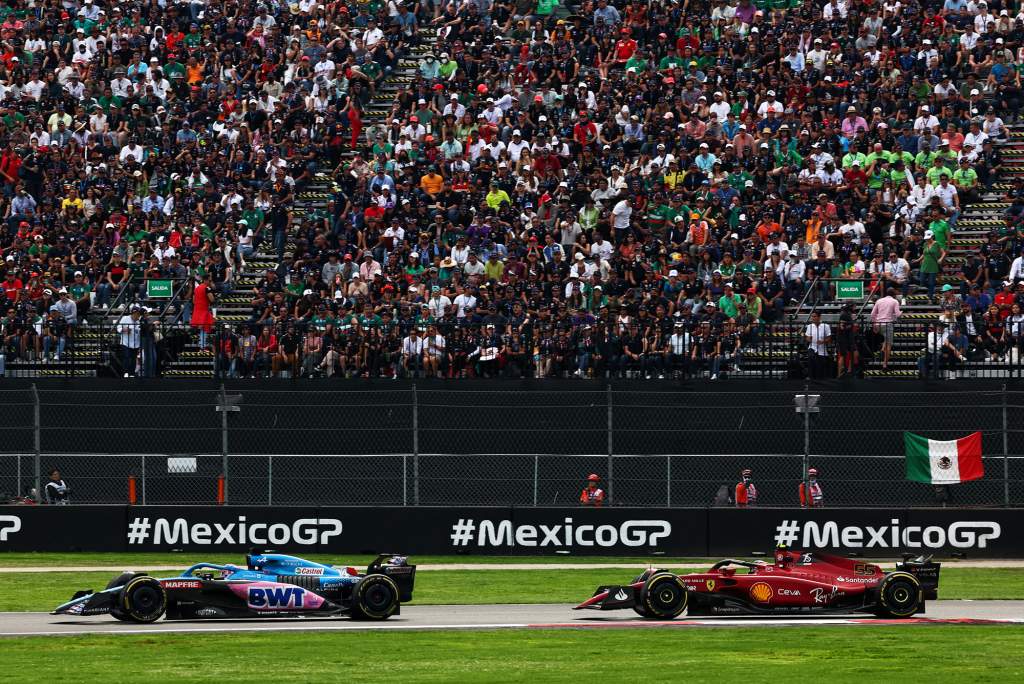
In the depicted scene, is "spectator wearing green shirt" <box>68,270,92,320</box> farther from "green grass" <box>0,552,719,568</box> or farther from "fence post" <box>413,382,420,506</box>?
"fence post" <box>413,382,420,506</box>

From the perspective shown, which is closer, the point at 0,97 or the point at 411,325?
the point at 411,325

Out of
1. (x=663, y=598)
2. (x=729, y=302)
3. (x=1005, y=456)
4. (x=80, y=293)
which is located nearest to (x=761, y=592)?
(x=663, y=598)

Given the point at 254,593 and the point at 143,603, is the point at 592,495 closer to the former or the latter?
the point at 254,593

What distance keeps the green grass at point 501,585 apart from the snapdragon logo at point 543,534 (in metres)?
1.66

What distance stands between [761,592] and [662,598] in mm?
984

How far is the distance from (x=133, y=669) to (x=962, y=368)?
49.7ft

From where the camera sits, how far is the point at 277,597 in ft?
55.3

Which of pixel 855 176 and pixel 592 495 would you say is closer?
pixel 592 495

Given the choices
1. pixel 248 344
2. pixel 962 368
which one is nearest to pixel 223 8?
Answer: pixel 248 344

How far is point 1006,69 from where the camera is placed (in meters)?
30.4

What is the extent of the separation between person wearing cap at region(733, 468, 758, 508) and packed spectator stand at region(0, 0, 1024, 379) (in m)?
2.13

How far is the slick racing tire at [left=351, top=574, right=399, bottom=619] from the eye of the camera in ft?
56.1

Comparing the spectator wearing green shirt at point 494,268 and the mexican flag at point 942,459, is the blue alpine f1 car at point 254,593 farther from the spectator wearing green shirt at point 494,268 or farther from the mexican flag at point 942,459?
the spectator wearing green shirt at point 494,268

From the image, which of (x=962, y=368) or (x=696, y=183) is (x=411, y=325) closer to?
(x=696, y=183)
